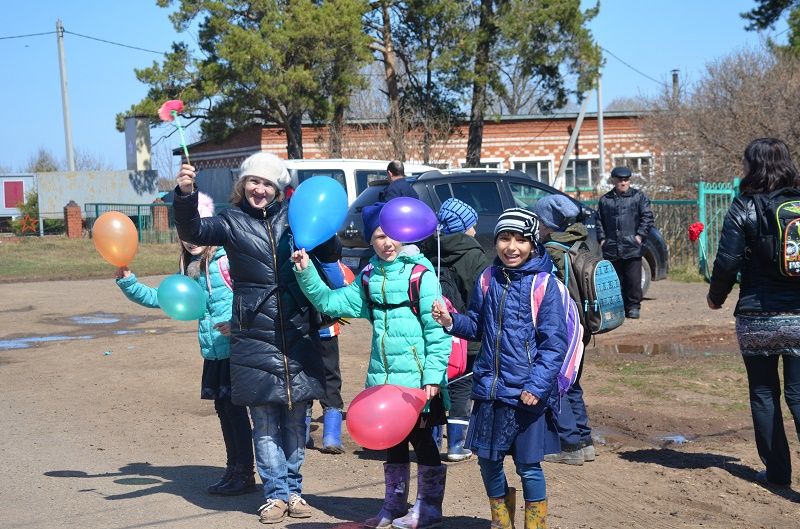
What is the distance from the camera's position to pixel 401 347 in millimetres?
5141

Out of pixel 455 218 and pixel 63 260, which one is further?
pixel 63 260

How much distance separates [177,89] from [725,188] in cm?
1785

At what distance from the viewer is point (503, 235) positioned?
4.79 m

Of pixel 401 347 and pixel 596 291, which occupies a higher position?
pixel 596 291

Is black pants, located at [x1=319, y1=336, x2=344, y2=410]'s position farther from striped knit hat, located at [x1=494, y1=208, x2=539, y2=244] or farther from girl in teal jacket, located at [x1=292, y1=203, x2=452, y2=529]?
striped knit hat, located at [x1=494, y1=208, x2=539, y2=244]

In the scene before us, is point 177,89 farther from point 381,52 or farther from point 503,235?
point 503,235

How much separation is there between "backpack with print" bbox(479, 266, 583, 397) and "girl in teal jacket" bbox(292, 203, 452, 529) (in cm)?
49

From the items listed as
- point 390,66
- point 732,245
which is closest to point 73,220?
point 390,66

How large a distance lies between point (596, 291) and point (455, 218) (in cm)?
101

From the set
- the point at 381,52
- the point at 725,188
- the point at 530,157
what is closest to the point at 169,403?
the point at 725,188

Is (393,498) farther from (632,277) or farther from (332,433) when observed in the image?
(632,277)

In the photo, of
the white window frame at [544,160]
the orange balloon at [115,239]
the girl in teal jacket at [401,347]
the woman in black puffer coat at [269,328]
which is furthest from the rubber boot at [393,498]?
the white window frame at [544,160]

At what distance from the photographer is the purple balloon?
16.8 feet

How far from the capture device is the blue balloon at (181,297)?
5738mm
